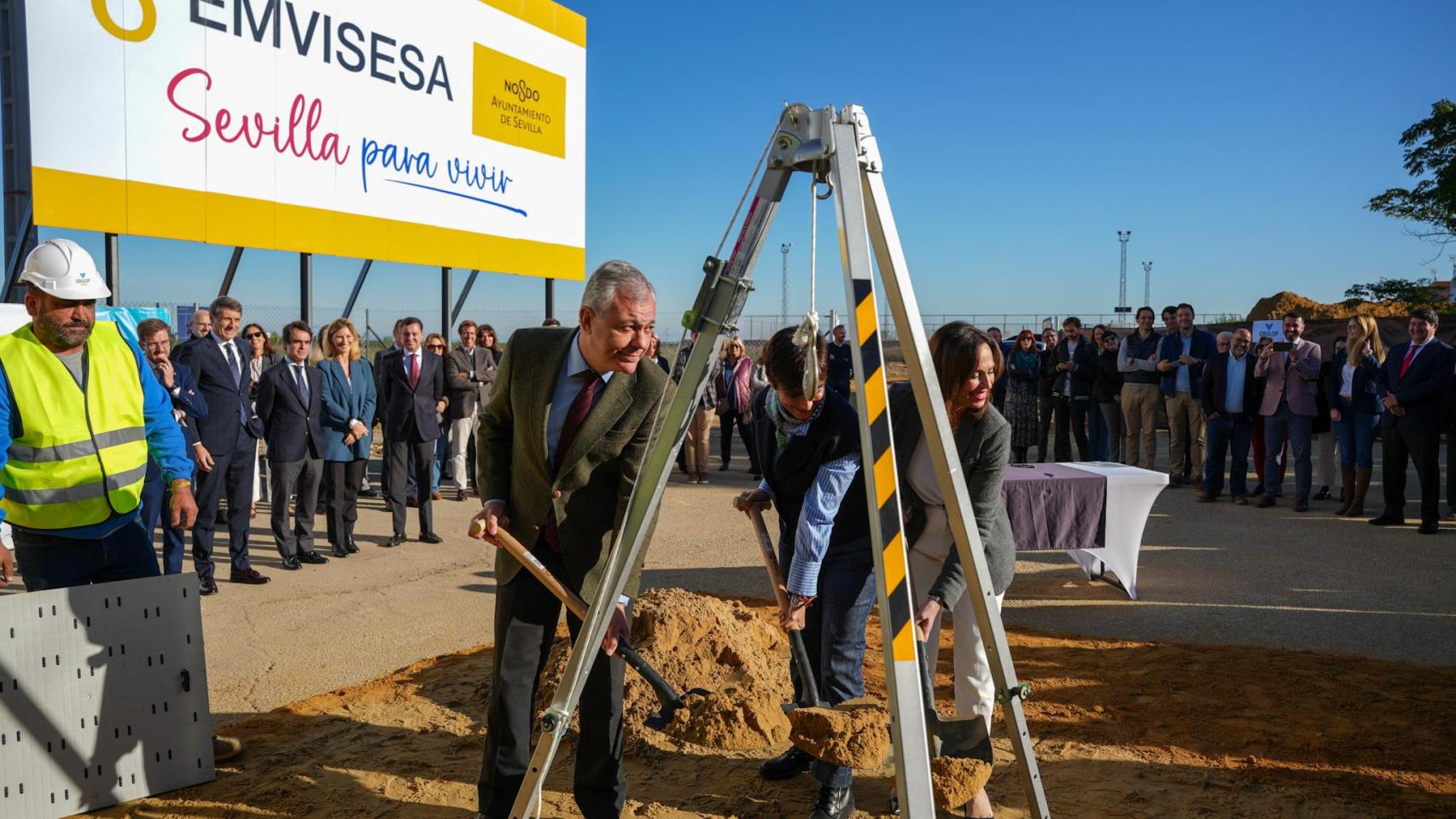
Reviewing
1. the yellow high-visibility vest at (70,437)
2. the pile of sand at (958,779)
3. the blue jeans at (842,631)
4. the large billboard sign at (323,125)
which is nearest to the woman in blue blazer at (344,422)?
the large billboard sign at (323,125)

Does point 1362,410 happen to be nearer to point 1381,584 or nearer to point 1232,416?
point 1232,416

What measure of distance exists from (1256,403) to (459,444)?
9.02 meters

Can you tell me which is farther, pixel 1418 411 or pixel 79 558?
pixel 1418 411

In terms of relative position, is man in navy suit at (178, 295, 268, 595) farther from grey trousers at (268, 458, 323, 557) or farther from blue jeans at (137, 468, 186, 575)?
blue jeans at (137, 468, 186, 575)

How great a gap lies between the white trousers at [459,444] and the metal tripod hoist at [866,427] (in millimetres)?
8539

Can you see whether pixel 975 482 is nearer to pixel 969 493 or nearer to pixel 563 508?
pixel 969 493

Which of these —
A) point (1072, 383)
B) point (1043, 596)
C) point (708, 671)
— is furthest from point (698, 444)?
point (708, 671)

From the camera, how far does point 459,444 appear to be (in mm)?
10875

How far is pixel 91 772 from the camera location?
346 centimetres

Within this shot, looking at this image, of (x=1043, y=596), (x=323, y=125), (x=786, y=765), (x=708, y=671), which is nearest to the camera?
(x=786, y=765)

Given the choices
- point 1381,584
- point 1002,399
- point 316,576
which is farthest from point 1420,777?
point 1002,399

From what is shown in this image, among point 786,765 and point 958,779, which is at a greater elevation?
point 958,779

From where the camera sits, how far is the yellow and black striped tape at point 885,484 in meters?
2.08

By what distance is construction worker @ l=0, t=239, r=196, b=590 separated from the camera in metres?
3.32
